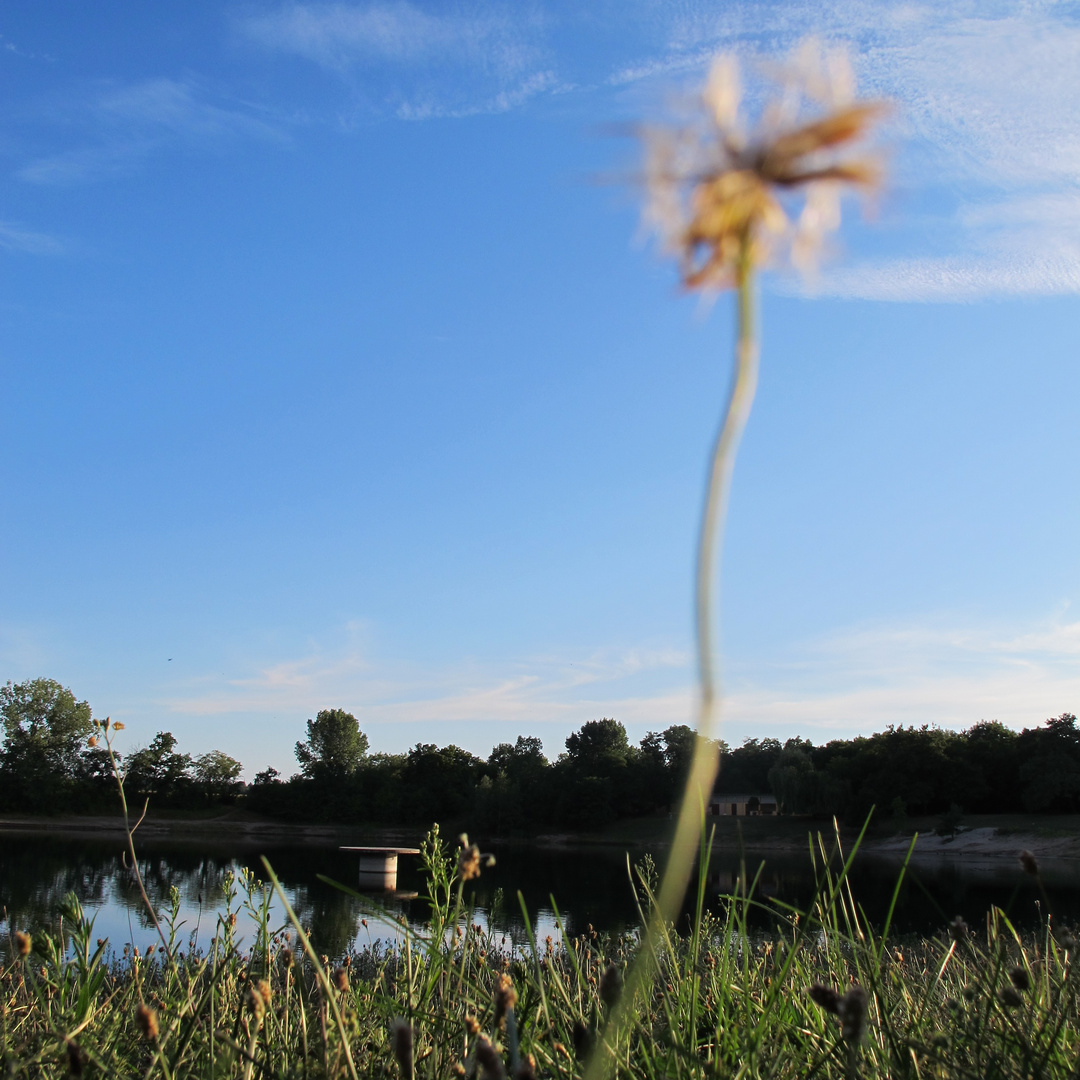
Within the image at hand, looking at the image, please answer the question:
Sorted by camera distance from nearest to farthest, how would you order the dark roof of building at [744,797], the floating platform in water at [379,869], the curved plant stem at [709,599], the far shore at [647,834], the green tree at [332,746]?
the curved plant stem at [709,599]
the floating platform in water at [379,869]
the far shore at [647,834]
the dark roof of building at [744,797]
the green tree at [332,746]

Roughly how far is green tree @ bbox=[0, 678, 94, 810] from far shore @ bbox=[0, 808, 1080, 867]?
5.43 feet

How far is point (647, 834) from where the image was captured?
49.3m

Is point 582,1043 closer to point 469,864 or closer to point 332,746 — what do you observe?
point 469,864

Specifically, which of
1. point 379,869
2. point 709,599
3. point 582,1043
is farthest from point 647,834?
point 709,599

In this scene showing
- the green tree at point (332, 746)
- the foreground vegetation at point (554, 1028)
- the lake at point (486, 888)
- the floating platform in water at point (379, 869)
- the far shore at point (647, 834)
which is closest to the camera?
the foreground vegetation at point (554, 1028)

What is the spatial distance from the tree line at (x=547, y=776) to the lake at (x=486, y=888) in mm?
6626

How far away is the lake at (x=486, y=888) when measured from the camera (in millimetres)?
15344

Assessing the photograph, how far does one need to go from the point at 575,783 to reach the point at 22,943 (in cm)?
5518

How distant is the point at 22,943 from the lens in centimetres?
111

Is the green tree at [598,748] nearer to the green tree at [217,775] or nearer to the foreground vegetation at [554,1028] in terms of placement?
the green tree at [217,775]

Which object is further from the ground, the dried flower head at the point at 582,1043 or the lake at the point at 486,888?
the dried flower head at the point at 582,1043

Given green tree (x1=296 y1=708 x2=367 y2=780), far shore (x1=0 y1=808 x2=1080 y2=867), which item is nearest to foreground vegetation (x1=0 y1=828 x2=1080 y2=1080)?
far shore (x1=0 y1=808 x2=1080 y2=867)

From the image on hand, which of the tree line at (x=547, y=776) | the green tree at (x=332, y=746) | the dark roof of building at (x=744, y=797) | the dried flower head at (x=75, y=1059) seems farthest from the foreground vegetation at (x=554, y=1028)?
the green tree at (x=332, y=746)

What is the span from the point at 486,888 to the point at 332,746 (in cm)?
5334
